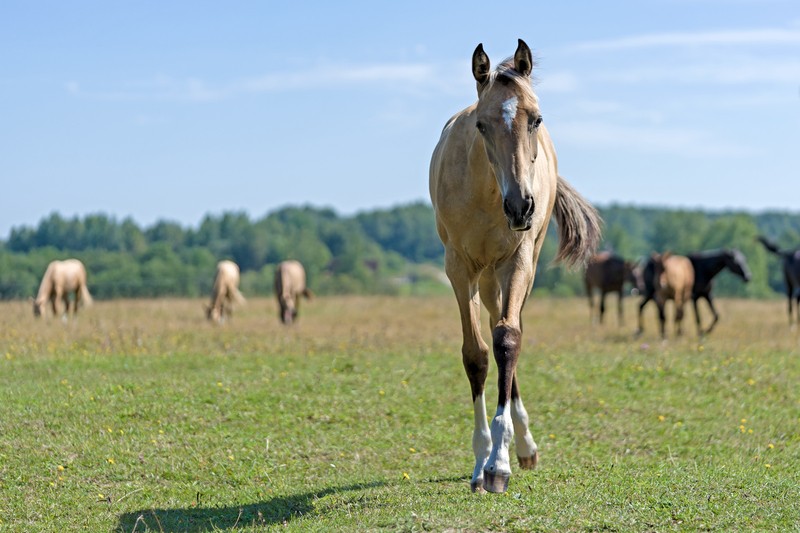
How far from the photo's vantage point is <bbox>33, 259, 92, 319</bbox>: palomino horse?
74.0 feet

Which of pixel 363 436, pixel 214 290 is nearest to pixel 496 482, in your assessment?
pixel 363 436

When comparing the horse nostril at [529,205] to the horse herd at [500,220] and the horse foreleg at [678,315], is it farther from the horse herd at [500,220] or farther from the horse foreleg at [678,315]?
the horse foreleg at [678,315]

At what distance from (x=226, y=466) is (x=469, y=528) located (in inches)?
113

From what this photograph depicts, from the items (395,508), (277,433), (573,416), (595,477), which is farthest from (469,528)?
(573,416)

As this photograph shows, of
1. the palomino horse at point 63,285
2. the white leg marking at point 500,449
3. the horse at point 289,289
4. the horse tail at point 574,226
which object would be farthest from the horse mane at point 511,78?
the palomino horse at point 63,285

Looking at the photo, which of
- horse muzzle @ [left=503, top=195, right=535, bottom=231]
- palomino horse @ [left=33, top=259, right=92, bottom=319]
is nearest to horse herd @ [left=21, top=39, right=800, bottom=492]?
horse muzzle @ [left=503, top=195, right=535, bottom=231]

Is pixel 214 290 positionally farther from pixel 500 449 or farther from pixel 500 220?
pixel 500 449

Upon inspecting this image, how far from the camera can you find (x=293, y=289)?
24562 mm

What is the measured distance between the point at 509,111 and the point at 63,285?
2001 cm

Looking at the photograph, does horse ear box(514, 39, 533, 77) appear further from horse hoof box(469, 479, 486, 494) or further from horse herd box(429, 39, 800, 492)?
horse hoof box(469, 479, 486, 494)

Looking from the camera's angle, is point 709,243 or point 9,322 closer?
point 9,322

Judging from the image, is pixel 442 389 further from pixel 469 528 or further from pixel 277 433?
pixel 469 528

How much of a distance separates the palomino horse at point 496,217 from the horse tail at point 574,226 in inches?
30.7

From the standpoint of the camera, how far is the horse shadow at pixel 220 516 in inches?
230
